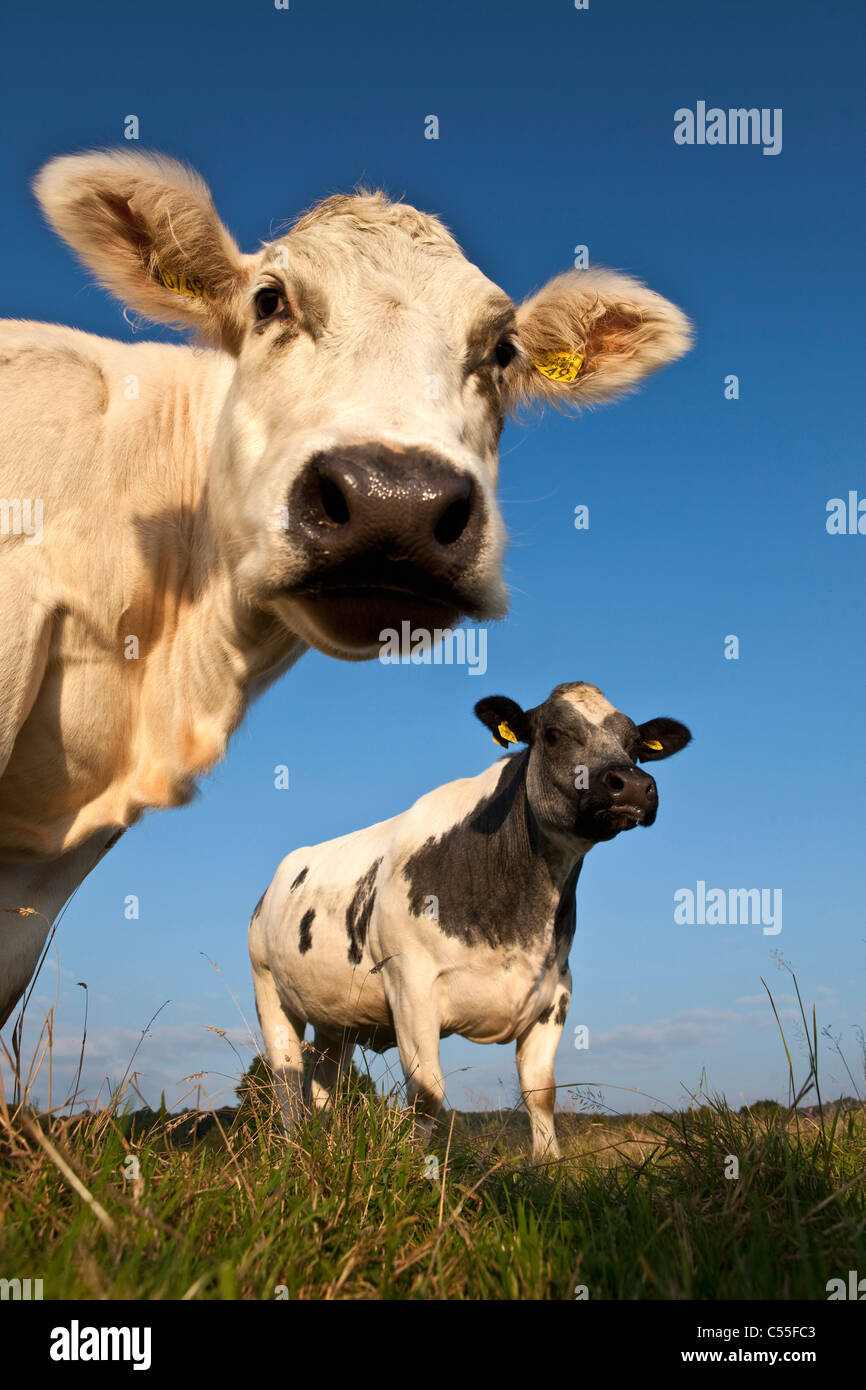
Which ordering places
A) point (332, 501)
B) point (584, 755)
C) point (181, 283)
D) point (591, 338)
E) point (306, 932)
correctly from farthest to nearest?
point (306, 932) → point (584, 755) → point (591, 338) → point (181, 283) → point (332, 501)

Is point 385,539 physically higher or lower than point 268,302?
lower

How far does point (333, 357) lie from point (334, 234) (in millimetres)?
807

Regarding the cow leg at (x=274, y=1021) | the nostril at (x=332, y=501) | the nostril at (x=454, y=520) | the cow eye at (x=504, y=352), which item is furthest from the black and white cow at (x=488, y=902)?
the nostril at (x=332, y=501)

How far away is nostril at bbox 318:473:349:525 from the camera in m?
2.95

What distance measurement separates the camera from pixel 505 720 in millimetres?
9484

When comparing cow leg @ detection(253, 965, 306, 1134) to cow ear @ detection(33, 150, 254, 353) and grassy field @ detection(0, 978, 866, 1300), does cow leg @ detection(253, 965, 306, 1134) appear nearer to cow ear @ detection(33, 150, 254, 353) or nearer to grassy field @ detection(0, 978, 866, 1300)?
grassy field @ detection(0, 978, 866, 1300)

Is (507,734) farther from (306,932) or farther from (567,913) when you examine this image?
(306,932)

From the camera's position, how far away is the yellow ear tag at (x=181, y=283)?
4340mm

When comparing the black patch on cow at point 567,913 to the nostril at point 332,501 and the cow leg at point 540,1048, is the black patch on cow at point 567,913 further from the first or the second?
the nostril at point 332,501

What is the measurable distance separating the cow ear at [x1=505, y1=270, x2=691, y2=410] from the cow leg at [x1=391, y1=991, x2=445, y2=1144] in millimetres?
4657

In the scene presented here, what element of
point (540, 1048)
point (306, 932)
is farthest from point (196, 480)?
point (306, 932)

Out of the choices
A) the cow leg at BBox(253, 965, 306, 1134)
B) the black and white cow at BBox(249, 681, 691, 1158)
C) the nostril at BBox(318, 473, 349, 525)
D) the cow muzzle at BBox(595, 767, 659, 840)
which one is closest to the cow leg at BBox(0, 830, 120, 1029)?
the nostril at BBox(318, 473, 349, 525)

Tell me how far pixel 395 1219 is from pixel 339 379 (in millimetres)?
2573
